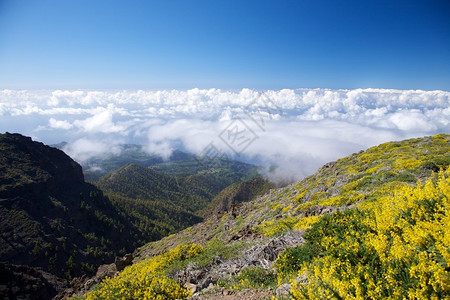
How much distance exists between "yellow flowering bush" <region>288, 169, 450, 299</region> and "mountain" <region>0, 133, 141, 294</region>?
1997 inches

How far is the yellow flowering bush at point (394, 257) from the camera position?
15.4ft

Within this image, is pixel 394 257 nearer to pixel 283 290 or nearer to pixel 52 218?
pixel 283 290

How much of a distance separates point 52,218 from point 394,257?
9794cm

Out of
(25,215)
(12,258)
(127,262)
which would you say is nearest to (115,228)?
(25,215)

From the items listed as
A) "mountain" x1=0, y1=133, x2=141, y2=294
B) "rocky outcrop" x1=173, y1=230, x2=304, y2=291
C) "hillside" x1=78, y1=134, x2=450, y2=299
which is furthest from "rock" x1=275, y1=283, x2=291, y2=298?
"mountain" x1=0, y1=133, x2=141, y2=294

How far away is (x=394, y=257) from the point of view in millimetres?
5633

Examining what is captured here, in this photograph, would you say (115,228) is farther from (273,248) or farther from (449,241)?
(449,241)

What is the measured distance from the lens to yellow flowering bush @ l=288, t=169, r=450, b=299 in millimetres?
4699

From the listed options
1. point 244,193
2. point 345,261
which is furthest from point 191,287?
point 244,193

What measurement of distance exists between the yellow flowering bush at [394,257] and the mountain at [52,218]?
166 ft

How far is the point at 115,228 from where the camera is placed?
91250 millimetres

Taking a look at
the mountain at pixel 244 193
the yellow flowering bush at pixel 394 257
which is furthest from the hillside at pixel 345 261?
the mountain at pixel 244 193

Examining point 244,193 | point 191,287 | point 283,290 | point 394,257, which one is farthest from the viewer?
point 244,193

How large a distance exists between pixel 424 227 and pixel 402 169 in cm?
1750
